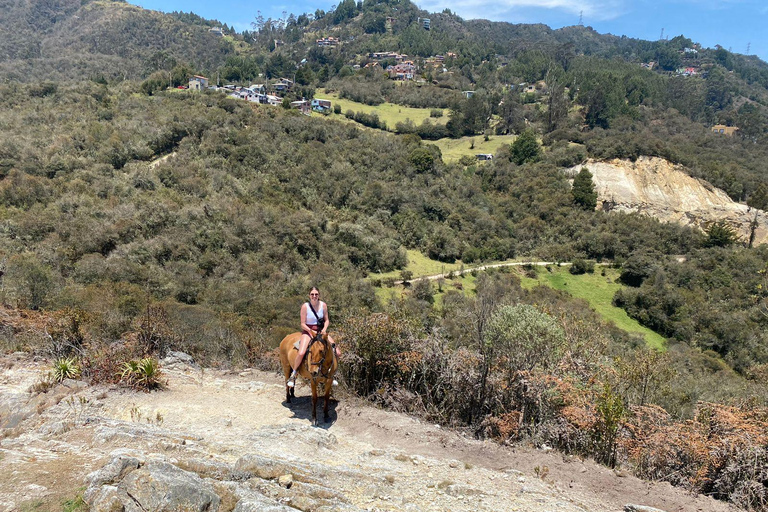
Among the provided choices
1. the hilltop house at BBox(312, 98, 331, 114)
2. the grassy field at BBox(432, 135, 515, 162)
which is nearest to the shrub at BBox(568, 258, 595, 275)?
the grassy field at BBox(432, 135, 515, 162)

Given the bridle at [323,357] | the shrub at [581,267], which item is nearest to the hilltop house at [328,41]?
the shrub at [581,267]

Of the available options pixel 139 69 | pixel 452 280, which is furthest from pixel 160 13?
pixel 452 280

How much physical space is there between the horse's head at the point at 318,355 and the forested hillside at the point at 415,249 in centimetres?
147

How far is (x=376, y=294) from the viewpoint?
31328 mm

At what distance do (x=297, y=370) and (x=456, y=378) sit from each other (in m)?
2.89

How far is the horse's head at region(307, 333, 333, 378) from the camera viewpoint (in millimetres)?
6797

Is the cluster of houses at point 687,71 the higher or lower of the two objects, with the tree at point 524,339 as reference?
higher

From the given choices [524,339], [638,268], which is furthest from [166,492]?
[638,268]

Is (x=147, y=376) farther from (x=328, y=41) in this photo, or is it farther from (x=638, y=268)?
(x=328, y=41)

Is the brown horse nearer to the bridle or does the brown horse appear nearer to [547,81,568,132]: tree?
the bridle

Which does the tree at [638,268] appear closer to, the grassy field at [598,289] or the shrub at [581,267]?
the grassy field at [598,289]

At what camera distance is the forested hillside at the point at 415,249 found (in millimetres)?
7508

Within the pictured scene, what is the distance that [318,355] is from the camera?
680 centimetres

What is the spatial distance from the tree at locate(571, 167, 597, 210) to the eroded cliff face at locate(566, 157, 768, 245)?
4.97 ft
